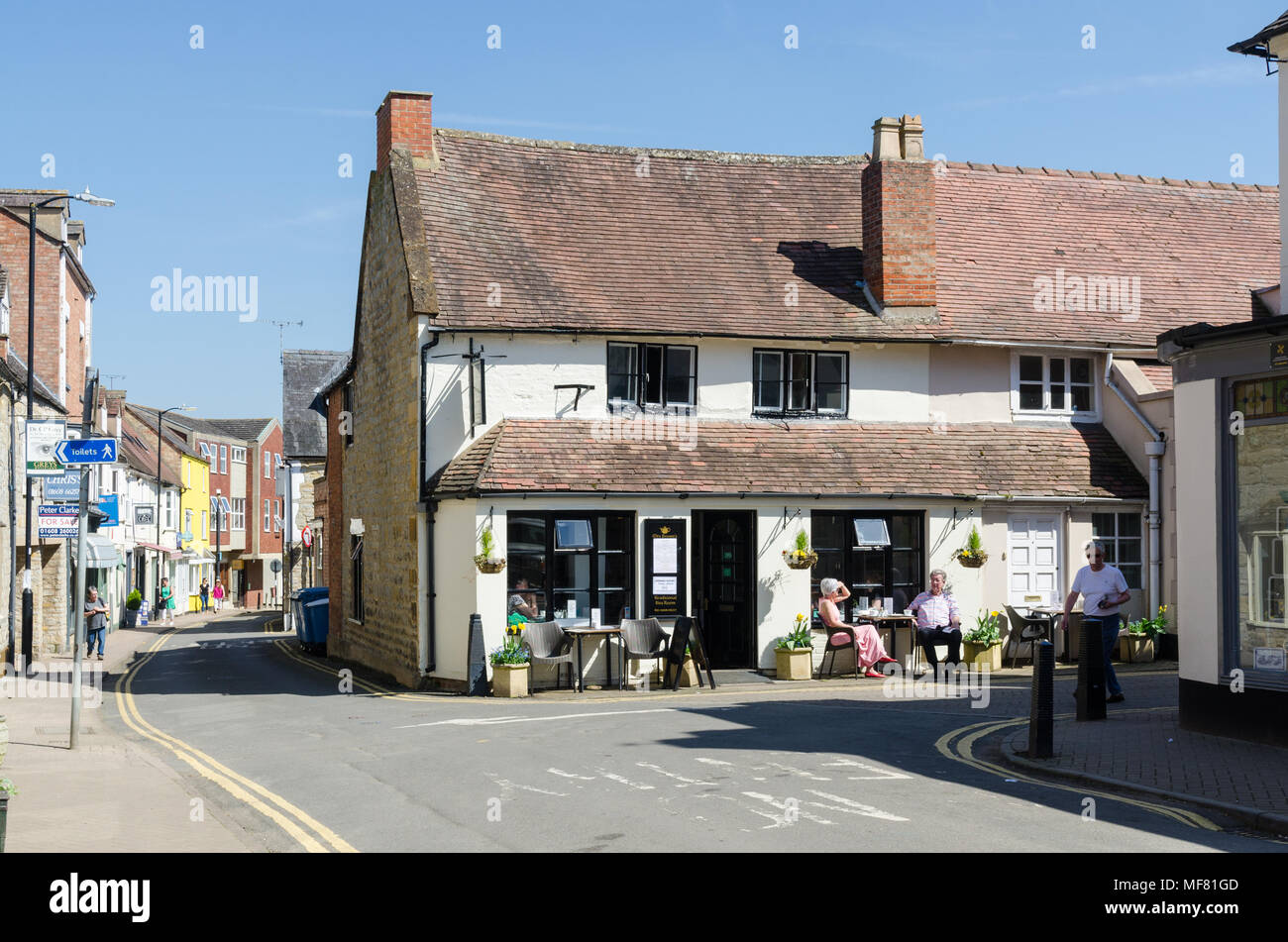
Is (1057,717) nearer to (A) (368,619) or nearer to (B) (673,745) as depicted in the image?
(B) (673,745)

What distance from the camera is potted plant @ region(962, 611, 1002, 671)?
71.7ft

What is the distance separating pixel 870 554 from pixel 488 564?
6440 millimetres

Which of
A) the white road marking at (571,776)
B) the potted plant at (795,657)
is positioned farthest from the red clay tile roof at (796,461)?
the white road marking at (571,776)

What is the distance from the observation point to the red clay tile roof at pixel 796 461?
2058cm

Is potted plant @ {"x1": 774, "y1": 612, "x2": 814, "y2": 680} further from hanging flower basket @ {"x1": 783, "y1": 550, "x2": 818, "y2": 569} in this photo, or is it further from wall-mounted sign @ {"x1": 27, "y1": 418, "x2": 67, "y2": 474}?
wall-mounted sign @ {"x1": 27, "y1": 418, "x2": 67, "y2": 474}

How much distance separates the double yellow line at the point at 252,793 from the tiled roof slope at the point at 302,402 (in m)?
27.4

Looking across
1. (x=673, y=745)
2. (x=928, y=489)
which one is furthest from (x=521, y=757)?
(x=928, y=489)

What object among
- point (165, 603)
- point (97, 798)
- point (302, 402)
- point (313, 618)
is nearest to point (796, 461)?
point (97, 798)

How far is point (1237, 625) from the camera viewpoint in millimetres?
12938

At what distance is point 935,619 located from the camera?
20.9 m

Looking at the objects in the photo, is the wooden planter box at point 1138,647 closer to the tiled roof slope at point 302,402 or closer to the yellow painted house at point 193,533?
the tiled roof slope at point 302,402

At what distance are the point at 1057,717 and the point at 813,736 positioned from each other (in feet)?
10.7

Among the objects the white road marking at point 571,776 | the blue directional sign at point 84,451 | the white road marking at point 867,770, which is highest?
the blue directional sign at point 84,451

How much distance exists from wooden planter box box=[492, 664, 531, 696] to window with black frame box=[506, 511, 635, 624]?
1.12m
